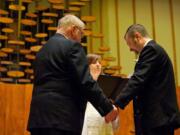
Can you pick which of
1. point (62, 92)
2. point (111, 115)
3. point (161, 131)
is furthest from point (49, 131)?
point (161, 131)

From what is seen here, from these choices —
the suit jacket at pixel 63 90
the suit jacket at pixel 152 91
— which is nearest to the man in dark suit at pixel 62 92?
the suit jacket at pixel 63 90

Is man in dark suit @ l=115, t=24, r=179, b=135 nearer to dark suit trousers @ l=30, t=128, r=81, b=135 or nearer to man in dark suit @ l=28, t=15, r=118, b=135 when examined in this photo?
man in dark suit @ l=28, t=15, r=118, b=135

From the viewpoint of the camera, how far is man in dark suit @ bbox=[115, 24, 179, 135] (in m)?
2.37

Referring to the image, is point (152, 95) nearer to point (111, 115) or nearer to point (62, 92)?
point (111, 115)

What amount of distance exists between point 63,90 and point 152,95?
1.93ft

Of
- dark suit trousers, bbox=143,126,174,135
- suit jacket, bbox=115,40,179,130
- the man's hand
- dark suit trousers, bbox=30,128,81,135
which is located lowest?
dark suit trousers, bbox=143,126,174,135

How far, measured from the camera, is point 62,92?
84.5 inches

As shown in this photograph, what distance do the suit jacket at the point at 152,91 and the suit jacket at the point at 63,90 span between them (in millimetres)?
267

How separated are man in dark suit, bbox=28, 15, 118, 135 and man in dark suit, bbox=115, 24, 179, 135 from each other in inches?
9.9

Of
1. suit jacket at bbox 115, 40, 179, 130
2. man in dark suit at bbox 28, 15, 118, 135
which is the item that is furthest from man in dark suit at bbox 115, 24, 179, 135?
man in dark suit at bbox 28, 15, 118, 135

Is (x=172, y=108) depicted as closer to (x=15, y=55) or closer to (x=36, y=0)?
(x=15, y=55)

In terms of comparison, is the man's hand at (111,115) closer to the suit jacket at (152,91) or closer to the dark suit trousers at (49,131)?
the suit jacket at (152,91)

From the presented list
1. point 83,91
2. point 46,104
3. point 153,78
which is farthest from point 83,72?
point 153,78

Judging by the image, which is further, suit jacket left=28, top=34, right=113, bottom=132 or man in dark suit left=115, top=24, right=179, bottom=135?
man in dark suit left=115, top=24, right=179, bottom=135
